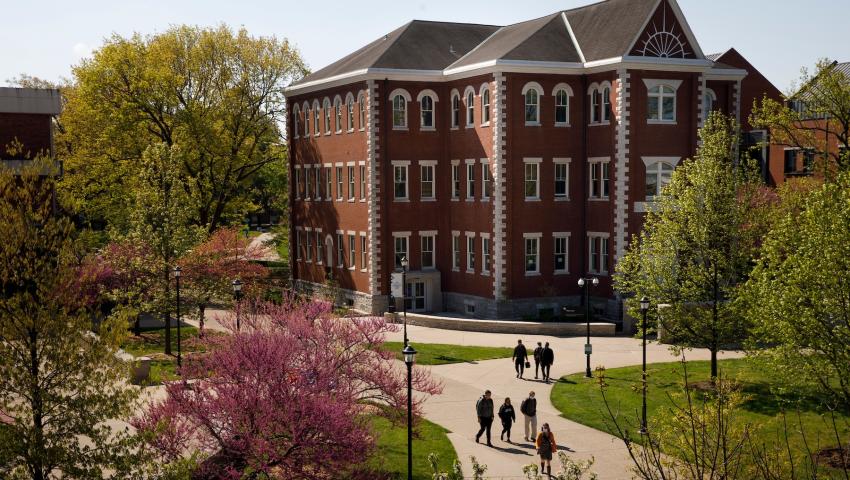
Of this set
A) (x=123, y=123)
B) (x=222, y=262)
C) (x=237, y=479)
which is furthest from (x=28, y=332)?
(x=123, y=123)

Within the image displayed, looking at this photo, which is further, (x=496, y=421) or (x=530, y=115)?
(x=530, y=115)

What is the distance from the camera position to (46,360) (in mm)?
14648

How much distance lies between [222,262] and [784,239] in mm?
27436

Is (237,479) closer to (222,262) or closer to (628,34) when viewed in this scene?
(222,262)

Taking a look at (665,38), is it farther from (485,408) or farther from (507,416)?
(485,408)

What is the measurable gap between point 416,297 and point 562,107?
42.0 feet

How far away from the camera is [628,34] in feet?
140

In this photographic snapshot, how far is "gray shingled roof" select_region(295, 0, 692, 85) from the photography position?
43656 millimetres

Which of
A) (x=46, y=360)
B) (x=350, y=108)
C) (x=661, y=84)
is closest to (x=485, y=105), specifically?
(x=350, y=108)

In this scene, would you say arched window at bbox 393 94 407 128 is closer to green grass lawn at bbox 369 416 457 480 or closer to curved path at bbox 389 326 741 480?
curved path at bbox 389 326 741 480

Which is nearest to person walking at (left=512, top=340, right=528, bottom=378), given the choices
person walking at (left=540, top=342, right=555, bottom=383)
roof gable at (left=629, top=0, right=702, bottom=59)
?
person walking at (left=540, top=342, right=555, bottom=383)

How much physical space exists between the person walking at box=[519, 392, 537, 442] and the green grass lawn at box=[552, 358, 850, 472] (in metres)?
1.89

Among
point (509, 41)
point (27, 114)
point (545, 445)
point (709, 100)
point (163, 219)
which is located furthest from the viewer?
point (709, 100)

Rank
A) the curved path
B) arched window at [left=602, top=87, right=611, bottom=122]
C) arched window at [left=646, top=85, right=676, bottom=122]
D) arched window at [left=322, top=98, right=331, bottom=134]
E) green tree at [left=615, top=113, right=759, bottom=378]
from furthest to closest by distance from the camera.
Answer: arched window at [left=322, top=98, right=331, bottom=134] < arched window at [left=602, top=87, right=611, bottom=122] < arched window at [left=646, top=85, right=676, bottom=122] < green tree at [left=615, top=113, right=759, bottom=378] < the curved path
